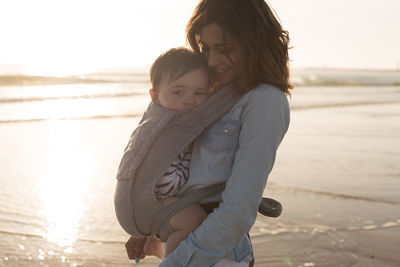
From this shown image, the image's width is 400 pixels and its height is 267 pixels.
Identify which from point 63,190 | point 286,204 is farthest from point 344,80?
point 63,190

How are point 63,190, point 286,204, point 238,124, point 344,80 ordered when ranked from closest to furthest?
point 238,124, point 286,204, point 63,190, point 344,80

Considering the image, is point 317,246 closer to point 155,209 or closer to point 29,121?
point 155,209

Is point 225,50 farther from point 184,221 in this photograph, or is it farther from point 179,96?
point 184,221

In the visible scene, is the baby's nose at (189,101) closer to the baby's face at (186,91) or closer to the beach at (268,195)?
the baby's face at (186,91)

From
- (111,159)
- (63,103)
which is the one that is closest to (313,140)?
(111,159)

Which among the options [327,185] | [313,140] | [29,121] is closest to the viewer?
[327,185]

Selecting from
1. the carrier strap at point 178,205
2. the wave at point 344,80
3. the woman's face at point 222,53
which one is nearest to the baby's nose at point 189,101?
the woman's face at point 222,53

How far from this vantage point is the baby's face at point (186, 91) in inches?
75.1

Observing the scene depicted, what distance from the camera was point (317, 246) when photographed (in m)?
4.21

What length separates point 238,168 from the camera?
163 centimetres

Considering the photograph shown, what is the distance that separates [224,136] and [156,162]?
266mm

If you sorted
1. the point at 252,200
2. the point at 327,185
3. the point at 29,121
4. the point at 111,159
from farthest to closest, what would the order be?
the point at 29,121, the point at 111,159, the point at 327,185, the point at 252,200

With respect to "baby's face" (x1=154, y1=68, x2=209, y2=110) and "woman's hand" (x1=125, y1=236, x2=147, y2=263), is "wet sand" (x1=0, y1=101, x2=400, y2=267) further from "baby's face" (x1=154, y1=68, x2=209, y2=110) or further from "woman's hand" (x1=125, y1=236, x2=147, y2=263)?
"baby's face" (x1=154, y1=68, x2=209, y2=110)

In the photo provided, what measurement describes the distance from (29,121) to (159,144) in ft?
35.7
